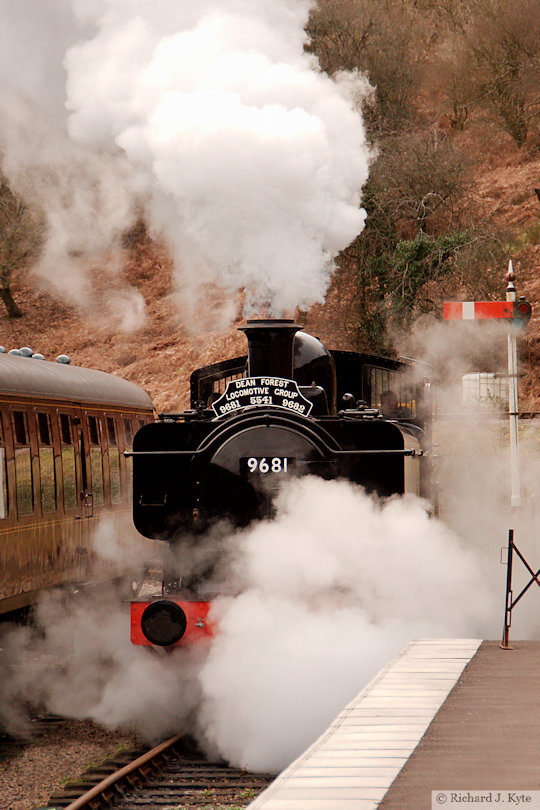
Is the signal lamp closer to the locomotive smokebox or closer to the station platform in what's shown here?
the station platform

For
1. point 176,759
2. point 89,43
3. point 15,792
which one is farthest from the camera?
point 89,43

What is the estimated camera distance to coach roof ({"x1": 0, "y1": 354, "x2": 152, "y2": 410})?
335 inches

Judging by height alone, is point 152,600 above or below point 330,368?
below

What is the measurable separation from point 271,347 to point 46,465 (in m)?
2.60

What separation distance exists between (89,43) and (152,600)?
6146mm

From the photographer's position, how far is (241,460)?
7379mm

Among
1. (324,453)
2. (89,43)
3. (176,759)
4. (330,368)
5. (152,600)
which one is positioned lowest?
(176,759)

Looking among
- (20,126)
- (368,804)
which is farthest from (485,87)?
(368,804)

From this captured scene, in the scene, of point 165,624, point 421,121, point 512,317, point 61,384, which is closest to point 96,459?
point 61,384

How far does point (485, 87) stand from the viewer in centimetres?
3434

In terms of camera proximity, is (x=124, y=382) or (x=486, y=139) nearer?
(x=124, y=382)

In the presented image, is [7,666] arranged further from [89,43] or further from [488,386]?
[488,386]

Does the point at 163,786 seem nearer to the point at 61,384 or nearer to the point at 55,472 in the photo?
the point at 55,472

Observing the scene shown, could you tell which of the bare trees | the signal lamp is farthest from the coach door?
the bare trees
